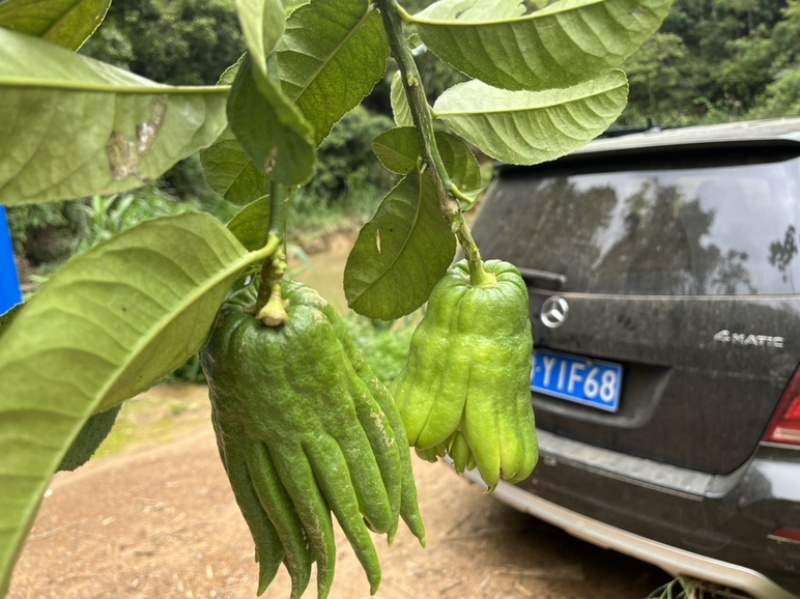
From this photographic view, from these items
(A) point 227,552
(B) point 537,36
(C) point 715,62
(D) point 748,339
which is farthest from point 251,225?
(C) point 715,62

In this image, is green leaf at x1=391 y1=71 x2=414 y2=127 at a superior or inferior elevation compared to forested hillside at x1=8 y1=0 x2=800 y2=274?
superior

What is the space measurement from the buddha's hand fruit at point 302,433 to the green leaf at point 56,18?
26 centimetres

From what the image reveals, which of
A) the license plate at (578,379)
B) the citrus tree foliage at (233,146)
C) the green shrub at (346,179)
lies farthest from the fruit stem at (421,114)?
the green shrub at (346,179)

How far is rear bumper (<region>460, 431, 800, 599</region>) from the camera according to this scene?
2.00 meters

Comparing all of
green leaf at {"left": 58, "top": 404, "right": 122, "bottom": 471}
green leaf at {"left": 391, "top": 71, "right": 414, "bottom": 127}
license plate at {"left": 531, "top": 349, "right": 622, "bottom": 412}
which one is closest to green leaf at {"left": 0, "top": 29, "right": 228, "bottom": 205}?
green leaf at {"left": 58, "top": 404, "right": 122, "bottom": 471}

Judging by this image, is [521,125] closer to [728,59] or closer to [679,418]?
[679,418]

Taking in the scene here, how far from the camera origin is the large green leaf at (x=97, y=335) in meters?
0.37

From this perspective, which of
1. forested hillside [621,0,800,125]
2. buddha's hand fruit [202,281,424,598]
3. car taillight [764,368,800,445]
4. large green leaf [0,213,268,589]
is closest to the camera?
large green leaf [0,213,268,589]

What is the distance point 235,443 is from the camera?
623mm

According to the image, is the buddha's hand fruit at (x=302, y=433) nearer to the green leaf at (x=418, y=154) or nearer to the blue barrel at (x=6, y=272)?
the green leaf at (x=418, y=154)

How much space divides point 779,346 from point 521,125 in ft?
4.95

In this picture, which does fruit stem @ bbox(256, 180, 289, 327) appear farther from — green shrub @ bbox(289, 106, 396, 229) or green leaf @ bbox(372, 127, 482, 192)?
green shrub @ bbox(289, 106, 396, 229)

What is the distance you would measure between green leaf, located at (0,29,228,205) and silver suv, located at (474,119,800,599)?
190 cm

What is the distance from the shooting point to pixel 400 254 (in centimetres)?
82
